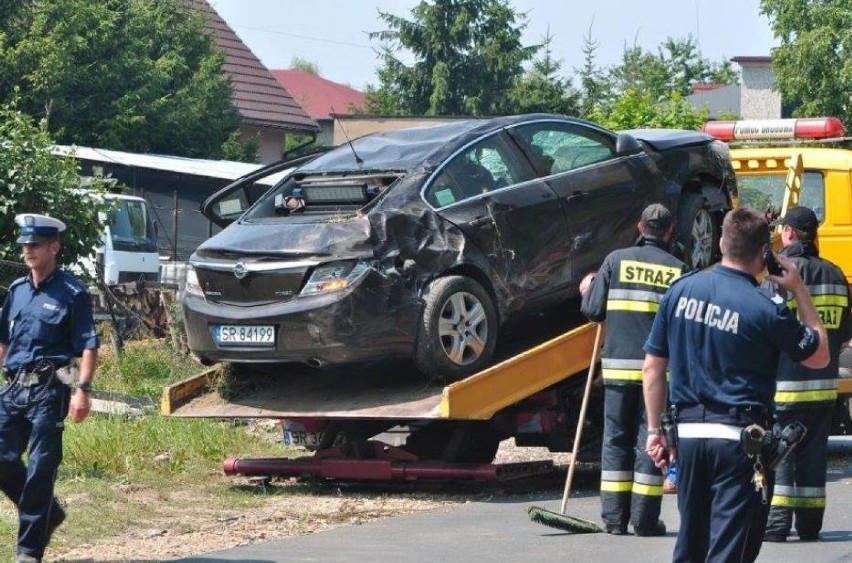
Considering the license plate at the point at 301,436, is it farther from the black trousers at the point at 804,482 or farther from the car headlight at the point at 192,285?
the black trousers at the point at 804,482

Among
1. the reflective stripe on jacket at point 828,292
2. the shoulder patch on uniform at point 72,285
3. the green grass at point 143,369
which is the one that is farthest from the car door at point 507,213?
the green grass at point 143,369

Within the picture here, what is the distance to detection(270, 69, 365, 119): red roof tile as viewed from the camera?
7506 cm

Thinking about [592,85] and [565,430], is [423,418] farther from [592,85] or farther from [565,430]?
[592,85]

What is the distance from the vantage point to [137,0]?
3506 centimetres

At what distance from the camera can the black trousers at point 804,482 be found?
27.5ft

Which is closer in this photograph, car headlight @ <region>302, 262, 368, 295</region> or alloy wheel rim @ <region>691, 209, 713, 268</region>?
car headlight @ <region>302, 262, 368, 295</region>

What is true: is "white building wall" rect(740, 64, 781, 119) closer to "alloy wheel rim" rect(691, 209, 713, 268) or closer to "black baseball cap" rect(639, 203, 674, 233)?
"alloy wheel rim" rect(691, 209, 713, 268)

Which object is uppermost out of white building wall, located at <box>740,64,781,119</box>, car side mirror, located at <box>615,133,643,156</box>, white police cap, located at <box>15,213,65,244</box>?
white building wall, located at <box>740,64,781,119</box>

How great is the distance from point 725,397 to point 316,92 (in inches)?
2908

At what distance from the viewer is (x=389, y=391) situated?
32.2ft

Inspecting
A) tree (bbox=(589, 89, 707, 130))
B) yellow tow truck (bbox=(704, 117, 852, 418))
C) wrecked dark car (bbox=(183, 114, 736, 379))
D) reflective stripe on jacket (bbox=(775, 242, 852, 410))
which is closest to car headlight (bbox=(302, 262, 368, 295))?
wrecked dark car (bbox=(183, 114, 736, 379))

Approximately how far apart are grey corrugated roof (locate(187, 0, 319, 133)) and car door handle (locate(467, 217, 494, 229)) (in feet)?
106

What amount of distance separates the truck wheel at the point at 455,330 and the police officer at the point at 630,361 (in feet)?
3.69

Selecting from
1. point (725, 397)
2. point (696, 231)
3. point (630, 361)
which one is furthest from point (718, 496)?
point (696, 231)
